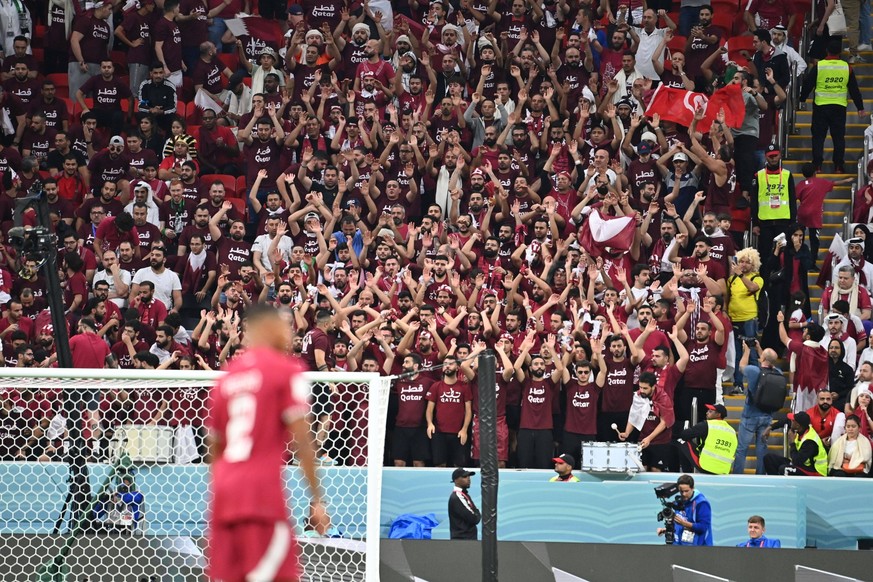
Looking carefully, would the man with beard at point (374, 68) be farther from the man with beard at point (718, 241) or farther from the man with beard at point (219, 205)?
the man with beard at point (718, 241)

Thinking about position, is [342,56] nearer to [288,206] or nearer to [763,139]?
[288,206]

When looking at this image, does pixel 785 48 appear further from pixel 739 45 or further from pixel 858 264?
pixel 858 264

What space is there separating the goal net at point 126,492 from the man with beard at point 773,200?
282 inches

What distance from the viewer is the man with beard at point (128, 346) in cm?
1599

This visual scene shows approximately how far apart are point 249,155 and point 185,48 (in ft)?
9.07

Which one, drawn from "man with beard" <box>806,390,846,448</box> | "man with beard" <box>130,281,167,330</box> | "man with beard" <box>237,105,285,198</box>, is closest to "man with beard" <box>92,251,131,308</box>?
"man with beard" <box>130,281,167,330</box>

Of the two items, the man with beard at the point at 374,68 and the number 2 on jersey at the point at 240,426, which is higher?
the man with beard at the point at 374,68

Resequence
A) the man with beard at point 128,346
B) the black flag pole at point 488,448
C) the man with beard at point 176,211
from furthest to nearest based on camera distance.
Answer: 1. the man with beard at point 176,211
2. the man with beard at point 128,346
3. the black flag pole at point 488,448

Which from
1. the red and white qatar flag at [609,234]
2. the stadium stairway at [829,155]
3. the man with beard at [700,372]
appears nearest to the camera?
the man with beard at [700,372]

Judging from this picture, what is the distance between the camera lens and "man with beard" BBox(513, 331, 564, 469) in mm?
15430

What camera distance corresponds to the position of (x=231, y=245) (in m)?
17.7

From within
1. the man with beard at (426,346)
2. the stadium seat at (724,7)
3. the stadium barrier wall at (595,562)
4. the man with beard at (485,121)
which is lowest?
the stadium barrier wall at (595,562)

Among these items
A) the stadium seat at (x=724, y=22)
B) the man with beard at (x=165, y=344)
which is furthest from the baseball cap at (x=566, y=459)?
the stadium seat at (x=724, y=22)

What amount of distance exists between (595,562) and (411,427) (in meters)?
3.26
